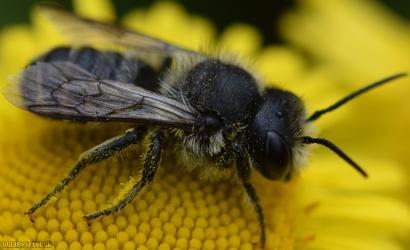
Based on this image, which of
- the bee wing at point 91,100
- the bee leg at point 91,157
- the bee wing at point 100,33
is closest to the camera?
the bee wing at point 91,100

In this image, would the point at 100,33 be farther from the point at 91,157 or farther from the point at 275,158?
the point at 275,158

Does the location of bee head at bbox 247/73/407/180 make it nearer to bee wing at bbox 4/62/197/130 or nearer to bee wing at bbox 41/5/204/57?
bee wing at bbox 4/62/197/130

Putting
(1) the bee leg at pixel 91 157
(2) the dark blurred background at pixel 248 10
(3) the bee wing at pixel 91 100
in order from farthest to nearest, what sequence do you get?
(2) the dark blurred background at pixel 248 10
(1) the bee leg at pixel 91 157
(3) the bee wing at pixel 91 100

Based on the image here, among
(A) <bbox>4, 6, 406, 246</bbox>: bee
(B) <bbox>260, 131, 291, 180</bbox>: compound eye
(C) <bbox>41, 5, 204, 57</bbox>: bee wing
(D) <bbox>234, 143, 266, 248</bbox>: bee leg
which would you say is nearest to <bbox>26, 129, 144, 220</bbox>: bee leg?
(A) <bbox>4, 6, 406, 246</bbox>: bee

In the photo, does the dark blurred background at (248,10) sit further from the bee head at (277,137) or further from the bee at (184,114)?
the bee head at (277,137)

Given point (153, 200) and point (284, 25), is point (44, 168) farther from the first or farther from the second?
point (284, 25)

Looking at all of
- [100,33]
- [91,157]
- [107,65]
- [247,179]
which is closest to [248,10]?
[100,33]

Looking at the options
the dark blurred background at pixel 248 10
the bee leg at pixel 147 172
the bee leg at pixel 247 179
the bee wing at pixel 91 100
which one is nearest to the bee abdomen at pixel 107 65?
the bee wing at pixel 91 100
